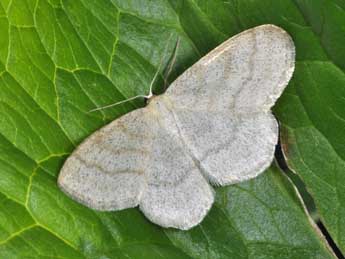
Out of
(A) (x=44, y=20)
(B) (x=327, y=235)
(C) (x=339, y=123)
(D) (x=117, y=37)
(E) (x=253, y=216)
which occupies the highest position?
(A) (x=44, y=20)

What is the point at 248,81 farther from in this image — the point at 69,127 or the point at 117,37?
the point at 69,127

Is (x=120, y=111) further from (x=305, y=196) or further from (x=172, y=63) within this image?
(x=305, y=196)

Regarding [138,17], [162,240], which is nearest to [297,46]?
[138,17]

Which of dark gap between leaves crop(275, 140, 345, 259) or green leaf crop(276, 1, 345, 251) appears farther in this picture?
dark gap between leaves crop(275, 140, 345, 259)

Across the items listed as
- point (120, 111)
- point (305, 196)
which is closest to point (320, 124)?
point (305, 196)

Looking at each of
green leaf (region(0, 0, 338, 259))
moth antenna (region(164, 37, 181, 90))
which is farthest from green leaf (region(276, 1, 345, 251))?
moth antenna (region(164, 37, 181, 90))

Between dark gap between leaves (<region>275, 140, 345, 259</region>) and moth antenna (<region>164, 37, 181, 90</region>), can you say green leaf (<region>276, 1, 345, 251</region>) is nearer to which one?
dark gap between leaves (<region>275, 140, 345, 259</region>)
